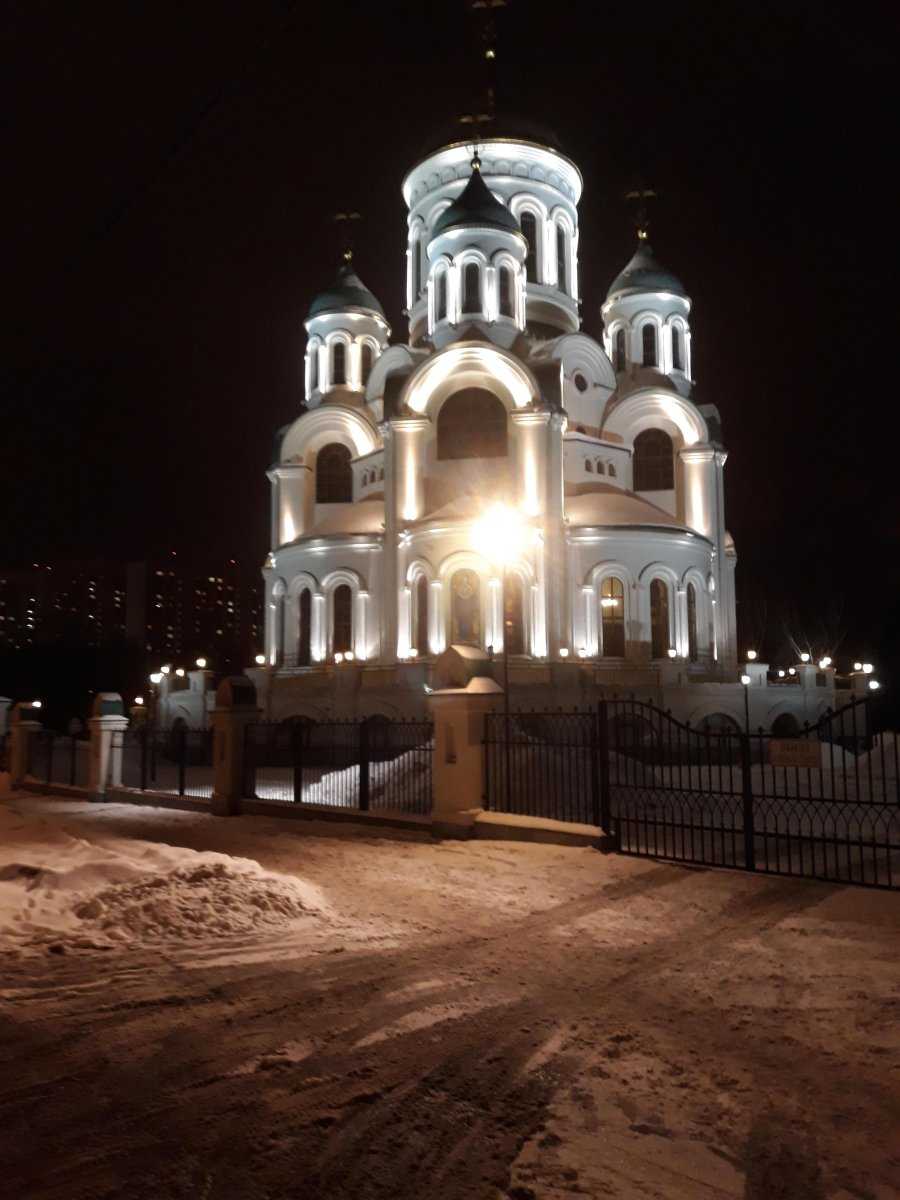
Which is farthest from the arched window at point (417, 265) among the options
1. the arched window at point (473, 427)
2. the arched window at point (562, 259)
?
the arched window at point (473, 427)

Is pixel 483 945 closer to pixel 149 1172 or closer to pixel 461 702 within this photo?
pixel 149 1172

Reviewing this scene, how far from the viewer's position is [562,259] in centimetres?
3978

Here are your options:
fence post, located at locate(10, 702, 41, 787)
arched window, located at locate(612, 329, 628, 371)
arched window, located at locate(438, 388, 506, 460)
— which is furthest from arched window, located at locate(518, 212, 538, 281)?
fence post, located at locate(10, 702, 41, 787)

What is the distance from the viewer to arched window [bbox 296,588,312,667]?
3325cm

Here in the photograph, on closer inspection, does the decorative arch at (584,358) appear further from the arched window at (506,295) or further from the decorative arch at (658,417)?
the arched window at (506,295)

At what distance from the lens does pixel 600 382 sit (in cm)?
3569

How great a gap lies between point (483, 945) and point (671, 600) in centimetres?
2505

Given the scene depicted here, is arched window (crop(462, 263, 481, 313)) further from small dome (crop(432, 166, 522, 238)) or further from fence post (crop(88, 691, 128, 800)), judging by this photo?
fence post (crop(88, 691, 128, 800))

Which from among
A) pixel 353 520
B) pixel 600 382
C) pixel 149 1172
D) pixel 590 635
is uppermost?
pixel 600 382

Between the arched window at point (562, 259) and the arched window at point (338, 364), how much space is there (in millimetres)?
8973

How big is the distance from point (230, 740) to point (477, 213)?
80.7 ft

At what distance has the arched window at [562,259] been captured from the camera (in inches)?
1553

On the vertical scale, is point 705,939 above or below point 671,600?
below

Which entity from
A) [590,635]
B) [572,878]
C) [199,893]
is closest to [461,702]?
[572,878]
